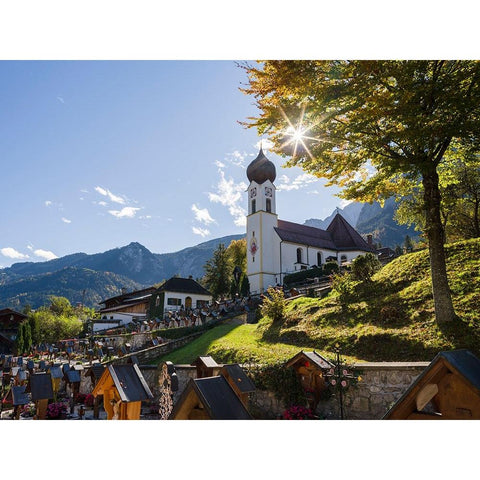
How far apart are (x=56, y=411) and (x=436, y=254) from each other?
30.9 ft

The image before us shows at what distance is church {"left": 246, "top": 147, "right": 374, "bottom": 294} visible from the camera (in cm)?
3584

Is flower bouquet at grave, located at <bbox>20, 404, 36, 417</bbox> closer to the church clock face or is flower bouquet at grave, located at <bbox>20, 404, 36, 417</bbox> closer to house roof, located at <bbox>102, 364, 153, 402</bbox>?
house roof, located at <bbox>102, 364, 153, 402</bbox>

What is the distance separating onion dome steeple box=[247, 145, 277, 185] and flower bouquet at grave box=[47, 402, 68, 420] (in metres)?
32.5

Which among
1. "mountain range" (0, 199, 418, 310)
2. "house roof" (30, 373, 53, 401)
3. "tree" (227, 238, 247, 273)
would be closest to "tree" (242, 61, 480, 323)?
"house roof" (30, 373, 53, 401)

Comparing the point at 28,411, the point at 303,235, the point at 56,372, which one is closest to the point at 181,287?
the point at 303,235

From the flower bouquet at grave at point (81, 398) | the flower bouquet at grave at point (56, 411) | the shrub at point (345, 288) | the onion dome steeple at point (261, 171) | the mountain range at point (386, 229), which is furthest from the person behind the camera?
the mountain range at point (386, 229)

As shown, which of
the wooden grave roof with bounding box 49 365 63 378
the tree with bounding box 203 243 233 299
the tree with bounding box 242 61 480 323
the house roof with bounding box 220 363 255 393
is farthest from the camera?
the tree with bounding box 203 243 233 299

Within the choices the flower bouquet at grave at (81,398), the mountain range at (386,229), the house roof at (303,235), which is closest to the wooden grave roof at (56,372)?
the flower bouquet at grave at (81,398)

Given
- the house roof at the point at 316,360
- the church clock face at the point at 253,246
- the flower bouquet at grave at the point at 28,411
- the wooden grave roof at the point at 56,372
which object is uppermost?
the church clock face at the point at 253,246

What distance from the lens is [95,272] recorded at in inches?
3332

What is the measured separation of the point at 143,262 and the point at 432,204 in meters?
116

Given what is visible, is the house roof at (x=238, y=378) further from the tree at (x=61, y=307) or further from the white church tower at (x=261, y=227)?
the tree at (x=61, y=307)

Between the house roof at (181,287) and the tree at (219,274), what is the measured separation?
1.82 metres

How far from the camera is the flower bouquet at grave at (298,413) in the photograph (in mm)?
6191
